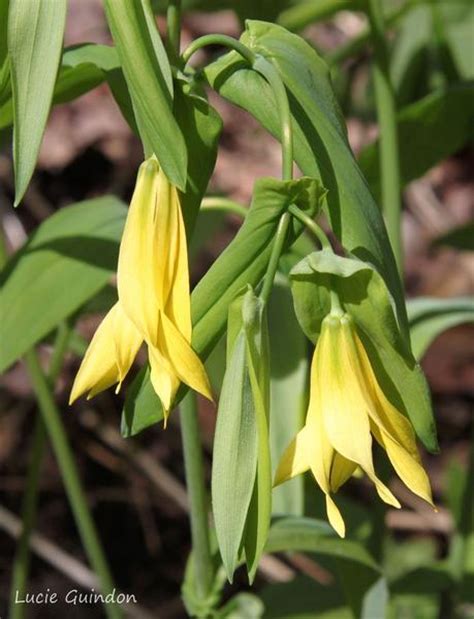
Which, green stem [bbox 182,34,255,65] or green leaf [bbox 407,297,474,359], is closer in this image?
green stem [bbox 182,34,255,65]

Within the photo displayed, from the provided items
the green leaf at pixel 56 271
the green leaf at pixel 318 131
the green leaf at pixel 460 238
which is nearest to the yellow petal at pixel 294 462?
the green leaf at pixel 318 131

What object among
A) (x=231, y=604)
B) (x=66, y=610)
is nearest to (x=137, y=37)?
(x=231, y=604)

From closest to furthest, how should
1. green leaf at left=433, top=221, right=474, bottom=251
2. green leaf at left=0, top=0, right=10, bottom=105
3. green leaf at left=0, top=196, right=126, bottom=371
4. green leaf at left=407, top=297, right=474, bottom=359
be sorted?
green leaf at left=0, top=0, right=10, bottom=105 → green leaf at left=0, top=196, right=126, bottom=371 → green leaf at left=407, top=297, right=474, bottom=359 → green leaf at left=433, top=221, right=474, bottom=251

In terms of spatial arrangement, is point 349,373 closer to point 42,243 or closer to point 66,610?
point 42,243

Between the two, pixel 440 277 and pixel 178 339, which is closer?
pixel 178 339

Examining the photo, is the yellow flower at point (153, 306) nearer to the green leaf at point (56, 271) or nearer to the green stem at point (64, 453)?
the green leaf at point (56, 271)

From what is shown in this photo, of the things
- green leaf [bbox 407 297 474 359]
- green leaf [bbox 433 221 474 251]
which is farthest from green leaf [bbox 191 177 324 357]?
green leaf [bbox 433 221 474 251]

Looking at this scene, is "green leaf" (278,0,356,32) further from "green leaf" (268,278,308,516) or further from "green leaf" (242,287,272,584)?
"green leaf" (242,287,272,584)
